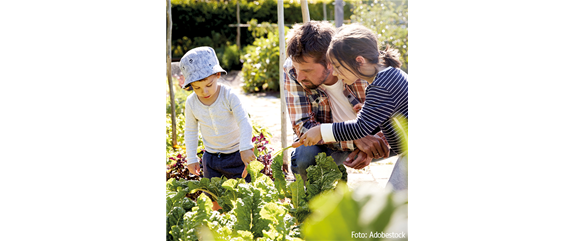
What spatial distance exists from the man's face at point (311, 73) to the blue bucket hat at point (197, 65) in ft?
1.40

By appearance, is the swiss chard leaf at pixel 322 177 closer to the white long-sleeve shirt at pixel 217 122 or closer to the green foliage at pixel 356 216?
the white long-sleeve shirt at pixel 217 122

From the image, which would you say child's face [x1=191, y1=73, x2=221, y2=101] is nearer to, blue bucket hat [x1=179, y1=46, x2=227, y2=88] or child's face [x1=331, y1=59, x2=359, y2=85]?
blue bucket hat [x1=179, y1=46, x2=227, y2=88]

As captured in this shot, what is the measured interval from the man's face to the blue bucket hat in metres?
0.43

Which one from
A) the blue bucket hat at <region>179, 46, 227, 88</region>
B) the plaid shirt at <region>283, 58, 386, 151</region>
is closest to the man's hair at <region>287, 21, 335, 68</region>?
the plaid shirt at <region>283, 58, 386, 151</region>

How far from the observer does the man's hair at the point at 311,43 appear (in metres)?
1.88

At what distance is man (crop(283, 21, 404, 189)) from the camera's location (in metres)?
1.89

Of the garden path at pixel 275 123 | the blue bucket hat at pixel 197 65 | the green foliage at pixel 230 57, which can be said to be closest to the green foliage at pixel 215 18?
the green foliage at pixel 230 57

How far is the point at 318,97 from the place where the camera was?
6.87ft
